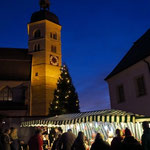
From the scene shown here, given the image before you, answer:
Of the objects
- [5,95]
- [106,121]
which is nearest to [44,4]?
[5,95]

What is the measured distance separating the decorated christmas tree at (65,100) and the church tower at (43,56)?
5342 mm

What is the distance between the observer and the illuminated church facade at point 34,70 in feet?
96.5

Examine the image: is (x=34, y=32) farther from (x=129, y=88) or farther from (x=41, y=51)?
(x=129, y=88)

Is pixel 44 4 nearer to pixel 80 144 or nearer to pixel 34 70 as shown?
pixel 34 70

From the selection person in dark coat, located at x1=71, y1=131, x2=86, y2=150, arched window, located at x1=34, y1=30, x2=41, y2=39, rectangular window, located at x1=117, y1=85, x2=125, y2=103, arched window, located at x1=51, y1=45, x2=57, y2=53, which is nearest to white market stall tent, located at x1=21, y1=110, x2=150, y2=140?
person in dark coat, located at x1=71, y1=131, x2=86, y2=150

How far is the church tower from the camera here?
30219 mm

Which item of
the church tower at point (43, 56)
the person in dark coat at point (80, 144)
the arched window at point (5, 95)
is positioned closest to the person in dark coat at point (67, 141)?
the person in dark coat at point (80, 144)

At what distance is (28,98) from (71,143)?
23012 millimetres

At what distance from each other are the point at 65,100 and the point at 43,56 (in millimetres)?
11410

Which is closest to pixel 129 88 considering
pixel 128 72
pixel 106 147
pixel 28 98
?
pixel 128 72

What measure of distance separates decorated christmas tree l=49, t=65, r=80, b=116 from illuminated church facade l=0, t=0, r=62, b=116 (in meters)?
5.30

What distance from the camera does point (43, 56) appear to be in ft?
108

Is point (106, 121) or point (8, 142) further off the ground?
point (106, 121)

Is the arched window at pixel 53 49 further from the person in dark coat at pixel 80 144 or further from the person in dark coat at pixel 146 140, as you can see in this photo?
the person in dark coat at pixel 146 140
